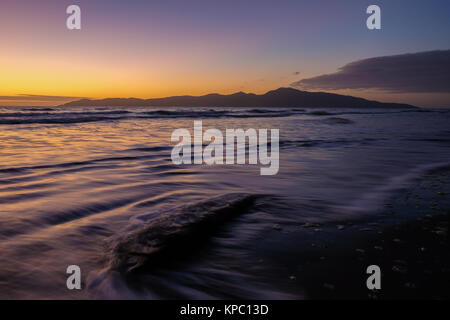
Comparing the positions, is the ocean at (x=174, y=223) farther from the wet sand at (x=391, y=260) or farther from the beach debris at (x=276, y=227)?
the wet sand at (x=391, y=260)

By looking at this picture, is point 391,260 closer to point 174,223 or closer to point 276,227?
point 276,227

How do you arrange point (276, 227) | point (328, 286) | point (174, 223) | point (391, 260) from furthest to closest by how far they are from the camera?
point (276, 227) → point (174, 223) → point (391, 260) → point (328, 286)

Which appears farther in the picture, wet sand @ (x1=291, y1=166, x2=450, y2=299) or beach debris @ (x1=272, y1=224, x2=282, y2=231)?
beach debris @ (x1=272, y1=224, x2=282, y2=231)

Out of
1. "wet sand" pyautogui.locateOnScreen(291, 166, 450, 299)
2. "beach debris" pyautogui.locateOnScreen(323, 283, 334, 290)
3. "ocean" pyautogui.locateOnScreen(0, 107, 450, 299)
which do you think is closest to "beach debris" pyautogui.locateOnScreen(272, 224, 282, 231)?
"ocean" pyautogui.locateOnScreen(0, 107, 450, 299)

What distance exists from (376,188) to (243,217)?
7.65ft

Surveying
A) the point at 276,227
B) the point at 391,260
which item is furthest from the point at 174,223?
the point at 391,260

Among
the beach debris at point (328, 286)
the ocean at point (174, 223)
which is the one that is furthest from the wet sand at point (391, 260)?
the ocean at point (174, 223)

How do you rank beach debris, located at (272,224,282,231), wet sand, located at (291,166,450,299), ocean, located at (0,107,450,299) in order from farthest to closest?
beach debris, located at (272,224,282,231), ocean, located at (0,107,450,299), wet sand, located at (291,166,450,299)

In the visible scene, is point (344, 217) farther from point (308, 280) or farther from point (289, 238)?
point (308, 280)

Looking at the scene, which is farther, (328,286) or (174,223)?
(174,223)

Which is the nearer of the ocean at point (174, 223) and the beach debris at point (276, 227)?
the ocean at point (174, 223)

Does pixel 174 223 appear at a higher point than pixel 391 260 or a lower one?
higher

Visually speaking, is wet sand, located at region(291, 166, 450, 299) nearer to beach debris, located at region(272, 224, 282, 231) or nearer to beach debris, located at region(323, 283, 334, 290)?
beach debris, located at region(323, 283, 334, 290)
